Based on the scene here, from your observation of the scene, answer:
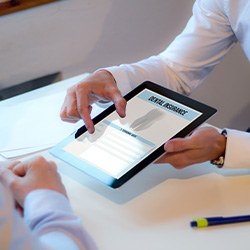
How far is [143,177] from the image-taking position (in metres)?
1.00

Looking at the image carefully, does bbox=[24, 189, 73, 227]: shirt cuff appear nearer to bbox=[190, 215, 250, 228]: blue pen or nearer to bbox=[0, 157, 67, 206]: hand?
bbox=[0, 157, 67, 206]: hand

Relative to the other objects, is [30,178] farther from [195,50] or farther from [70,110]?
[195,50]

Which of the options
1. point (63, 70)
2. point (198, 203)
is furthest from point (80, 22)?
point (198, 203)

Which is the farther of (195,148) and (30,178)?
(195,148)

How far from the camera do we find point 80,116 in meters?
1.09

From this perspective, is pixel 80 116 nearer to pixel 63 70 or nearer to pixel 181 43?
pixel 181 43

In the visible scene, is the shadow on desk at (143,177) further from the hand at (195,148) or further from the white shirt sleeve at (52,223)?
the white shirt sleeve at (52,223)

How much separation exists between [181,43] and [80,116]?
1.22ft

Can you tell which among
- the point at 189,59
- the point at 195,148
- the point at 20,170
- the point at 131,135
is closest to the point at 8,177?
the point at 20,170

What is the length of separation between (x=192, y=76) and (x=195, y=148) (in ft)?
1.26

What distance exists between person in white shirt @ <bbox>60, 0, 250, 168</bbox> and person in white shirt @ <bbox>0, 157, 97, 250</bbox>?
0.20 metres

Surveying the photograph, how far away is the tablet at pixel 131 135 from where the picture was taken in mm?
937

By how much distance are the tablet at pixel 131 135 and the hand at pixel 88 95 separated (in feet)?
0.13

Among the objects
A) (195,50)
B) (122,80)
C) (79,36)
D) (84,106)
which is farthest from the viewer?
(79,36)
